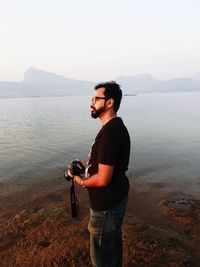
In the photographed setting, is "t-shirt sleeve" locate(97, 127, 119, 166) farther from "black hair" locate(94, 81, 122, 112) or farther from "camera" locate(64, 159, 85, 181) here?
"camera" locate(64, 159, 85, 181)

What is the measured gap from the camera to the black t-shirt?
4.05m

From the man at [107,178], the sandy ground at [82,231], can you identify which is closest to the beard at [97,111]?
the man at [107,178]

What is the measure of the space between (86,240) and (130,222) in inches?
70.9

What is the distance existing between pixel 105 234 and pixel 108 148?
62.2 inches

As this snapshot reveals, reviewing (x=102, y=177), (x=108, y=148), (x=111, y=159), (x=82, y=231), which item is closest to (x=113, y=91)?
(x=108, y=148)

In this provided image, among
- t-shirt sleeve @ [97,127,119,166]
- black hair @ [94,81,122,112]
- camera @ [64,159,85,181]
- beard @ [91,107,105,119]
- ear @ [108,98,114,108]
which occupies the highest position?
black hair @ [94,81,122,112]

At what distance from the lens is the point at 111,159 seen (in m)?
4.03

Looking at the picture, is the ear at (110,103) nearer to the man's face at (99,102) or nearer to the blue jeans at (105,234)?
the man's face at (99,102)

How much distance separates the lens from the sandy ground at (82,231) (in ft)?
21.8

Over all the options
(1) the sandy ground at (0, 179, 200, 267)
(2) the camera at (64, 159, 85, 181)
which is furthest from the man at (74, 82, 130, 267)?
(1) the sandy ground at (0, 179, 200, 267)

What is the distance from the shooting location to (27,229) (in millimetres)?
8867

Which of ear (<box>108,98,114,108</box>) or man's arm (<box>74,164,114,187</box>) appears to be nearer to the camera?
man's arm (<box>74,164,114,187</box>)

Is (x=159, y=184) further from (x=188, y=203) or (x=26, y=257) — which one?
(x=26, y=257)

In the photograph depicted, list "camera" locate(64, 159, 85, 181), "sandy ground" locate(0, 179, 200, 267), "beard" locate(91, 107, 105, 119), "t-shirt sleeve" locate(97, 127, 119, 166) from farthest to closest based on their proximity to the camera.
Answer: "sandy ground" locate(0, 179, 200, 267)
"camera" locate(64, 159, 85, 181)
"beard" locate(91, 107, 105, 119)
"t-shirt sleeve" locate(97, 127, 119, 166)
